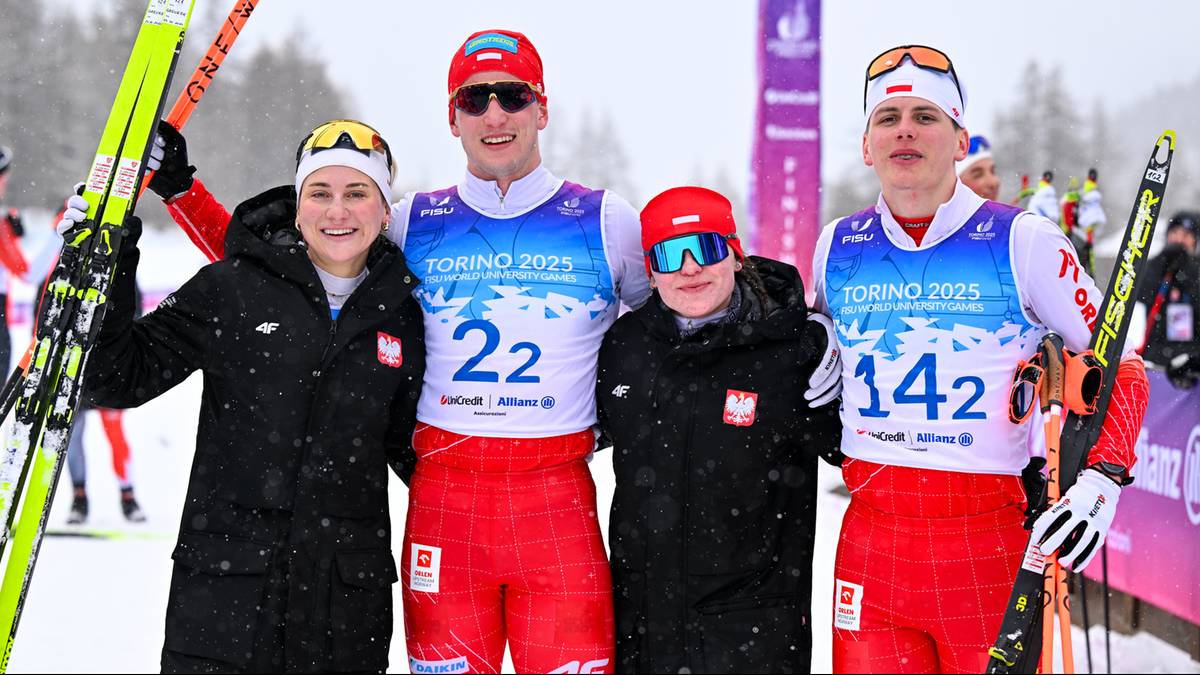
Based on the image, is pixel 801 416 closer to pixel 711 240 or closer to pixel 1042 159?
pixel 711 240

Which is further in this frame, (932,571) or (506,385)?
(506,385)

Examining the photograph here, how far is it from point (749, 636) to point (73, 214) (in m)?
2.16

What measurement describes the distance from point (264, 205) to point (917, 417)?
80.4 inches

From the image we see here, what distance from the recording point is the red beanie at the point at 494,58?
3.15m

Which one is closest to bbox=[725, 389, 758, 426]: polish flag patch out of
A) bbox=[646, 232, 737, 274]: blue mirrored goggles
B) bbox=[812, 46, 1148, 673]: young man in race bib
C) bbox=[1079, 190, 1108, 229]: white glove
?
bbox=[812, 46, 1148, 673]: young man in race bib

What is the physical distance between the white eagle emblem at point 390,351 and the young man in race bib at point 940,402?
51.2 inches

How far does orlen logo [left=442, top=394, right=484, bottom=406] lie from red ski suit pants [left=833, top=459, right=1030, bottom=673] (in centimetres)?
115

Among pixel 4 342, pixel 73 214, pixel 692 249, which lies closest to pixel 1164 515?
pixel 692 249

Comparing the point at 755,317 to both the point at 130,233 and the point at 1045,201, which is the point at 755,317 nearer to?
the point at 130,233

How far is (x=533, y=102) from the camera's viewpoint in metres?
3.20

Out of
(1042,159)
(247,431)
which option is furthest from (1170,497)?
(1042,159)

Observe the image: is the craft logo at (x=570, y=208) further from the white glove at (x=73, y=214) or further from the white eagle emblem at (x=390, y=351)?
the white glove at (x=73, y=214)

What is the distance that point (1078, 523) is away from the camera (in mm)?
2426

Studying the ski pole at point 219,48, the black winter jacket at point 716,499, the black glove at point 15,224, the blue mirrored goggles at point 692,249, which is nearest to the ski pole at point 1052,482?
the black winter jacket at point 716,499
